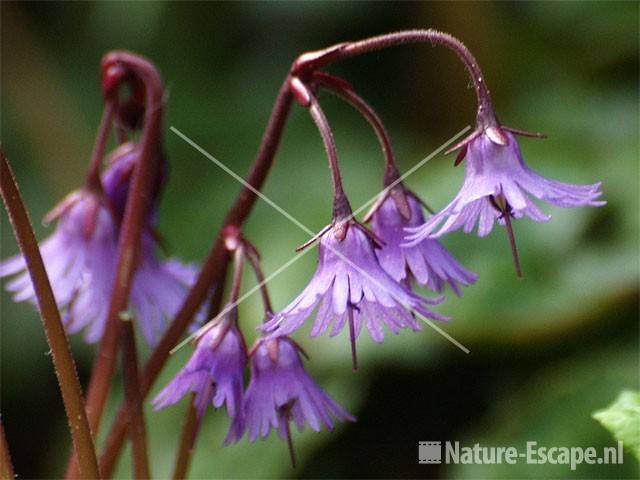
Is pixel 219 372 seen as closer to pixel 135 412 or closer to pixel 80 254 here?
pixel 135 412

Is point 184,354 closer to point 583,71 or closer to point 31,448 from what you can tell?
point 31,448

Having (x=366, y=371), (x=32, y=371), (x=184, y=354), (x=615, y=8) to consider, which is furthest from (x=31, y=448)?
(x=615, y=8)

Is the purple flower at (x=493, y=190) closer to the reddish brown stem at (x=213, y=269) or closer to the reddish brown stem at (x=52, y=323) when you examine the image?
the reddish brown stem at (x=213, y=269)

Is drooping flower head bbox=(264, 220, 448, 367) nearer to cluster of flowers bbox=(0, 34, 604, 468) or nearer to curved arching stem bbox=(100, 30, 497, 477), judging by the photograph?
cluster of flowers bbox=(0, 34, 604, 468)

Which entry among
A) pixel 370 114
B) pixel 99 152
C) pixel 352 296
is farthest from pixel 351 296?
pixel 99 152

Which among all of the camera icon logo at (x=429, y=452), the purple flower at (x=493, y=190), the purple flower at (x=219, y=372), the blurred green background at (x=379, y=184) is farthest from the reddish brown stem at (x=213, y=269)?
the camera icon logo at (x=429, y=452)

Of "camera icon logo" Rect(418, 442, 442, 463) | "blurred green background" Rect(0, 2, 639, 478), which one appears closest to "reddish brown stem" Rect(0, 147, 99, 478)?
"blurred green background" Rect(0, 2, 639, 478)
